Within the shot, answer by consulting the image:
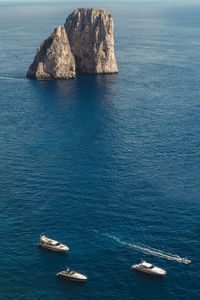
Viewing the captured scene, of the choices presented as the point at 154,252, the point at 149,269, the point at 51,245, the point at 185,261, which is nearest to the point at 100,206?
the point at 51,245

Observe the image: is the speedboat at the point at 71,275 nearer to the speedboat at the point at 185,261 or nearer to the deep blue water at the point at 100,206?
the deep blue water at the point at 100,206

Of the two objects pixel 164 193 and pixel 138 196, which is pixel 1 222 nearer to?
pixel 138 196

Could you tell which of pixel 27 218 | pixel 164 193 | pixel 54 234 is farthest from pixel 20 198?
pixel 164 193

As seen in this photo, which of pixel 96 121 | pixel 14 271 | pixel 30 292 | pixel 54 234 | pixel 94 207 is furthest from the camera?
pixel 96 121

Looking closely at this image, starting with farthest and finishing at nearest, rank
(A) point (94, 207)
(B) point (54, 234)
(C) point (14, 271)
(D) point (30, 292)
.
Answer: (A) point (94, 207), (B) point (54, 234), (C) point (14, 271), (D) point (30, 292)

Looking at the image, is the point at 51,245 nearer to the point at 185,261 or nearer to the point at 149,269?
the point at 149,269

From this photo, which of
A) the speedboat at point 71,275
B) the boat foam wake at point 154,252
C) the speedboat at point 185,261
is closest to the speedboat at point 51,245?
the speedboat at point 71,275

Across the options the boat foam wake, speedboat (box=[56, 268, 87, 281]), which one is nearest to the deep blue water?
the boat foam wake

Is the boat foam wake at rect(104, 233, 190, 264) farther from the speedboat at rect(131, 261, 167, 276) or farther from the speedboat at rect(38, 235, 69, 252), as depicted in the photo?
the speedboat at rect(38, 235, 69, 252)
